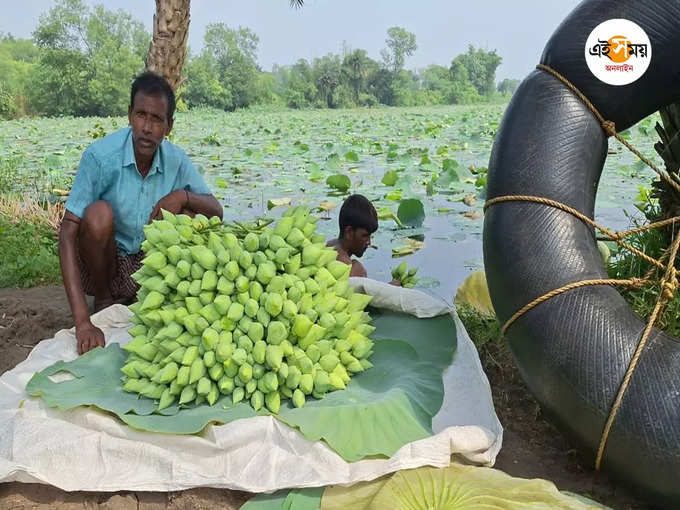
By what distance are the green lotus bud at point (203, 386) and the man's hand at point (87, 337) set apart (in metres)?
0.69

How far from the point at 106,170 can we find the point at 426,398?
1683 mm

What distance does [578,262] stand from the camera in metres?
1.76

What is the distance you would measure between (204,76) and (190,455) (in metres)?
35.5

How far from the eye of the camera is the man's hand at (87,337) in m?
2.29

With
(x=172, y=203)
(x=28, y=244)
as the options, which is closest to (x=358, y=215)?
(x=172, y=203)

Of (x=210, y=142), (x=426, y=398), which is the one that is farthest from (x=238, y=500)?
(x=210, y=142)

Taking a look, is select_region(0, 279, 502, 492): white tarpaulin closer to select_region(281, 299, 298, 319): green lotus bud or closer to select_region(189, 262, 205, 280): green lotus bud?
select_region(281, 299, 298, 319): green lotus bud

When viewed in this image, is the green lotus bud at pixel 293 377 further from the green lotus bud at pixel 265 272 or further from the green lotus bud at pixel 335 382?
the green lotus bud at pixel 265 272

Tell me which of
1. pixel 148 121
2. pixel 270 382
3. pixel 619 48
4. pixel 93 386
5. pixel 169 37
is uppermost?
pixel 169 37

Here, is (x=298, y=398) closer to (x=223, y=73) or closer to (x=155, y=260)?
(x=155, y=260)

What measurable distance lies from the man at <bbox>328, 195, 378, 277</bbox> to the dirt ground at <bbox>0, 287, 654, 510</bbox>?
935 millimetres

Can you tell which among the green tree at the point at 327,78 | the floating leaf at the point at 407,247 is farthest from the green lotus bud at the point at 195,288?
the green tree at the point at 327,78

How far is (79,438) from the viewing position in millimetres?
1716

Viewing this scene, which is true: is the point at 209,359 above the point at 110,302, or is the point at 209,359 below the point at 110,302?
above
